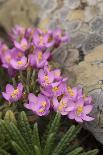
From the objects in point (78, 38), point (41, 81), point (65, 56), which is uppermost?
point (78, 38)

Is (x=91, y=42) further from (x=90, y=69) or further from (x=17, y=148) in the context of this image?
(x=17, y=148)

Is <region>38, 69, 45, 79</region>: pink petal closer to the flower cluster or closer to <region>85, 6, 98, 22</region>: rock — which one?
the flower cluster

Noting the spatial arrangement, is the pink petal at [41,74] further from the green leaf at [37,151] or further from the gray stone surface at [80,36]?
the green leaf at [37,151]

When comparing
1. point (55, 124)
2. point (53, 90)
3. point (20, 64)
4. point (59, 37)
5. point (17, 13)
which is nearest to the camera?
point (55, 124)

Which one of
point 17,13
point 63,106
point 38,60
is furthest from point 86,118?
point 17,13

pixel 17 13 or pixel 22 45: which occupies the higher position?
pixel 17 13

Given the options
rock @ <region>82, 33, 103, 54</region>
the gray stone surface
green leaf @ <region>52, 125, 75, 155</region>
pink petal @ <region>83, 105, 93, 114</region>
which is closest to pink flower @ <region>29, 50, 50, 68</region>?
the gray stone surface

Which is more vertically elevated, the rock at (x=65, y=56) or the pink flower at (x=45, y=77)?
the rock at (x=65, y=56)

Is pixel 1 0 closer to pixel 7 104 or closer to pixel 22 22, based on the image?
pixel 22 22

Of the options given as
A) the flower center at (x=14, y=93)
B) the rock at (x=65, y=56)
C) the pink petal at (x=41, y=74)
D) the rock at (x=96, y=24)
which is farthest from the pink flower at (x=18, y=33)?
the flower center at (x=14, y=93)

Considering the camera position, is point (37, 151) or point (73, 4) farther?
point (73, 4)
